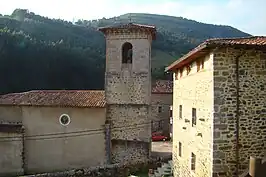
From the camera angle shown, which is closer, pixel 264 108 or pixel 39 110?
pixel 264 108

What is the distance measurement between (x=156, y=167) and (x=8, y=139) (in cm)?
1064

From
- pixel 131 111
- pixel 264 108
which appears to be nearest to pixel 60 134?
pixel 131 111

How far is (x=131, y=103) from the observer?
89.6ft

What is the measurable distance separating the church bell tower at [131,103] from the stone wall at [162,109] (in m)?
17.0

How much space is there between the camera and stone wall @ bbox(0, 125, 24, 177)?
2627 centimetres

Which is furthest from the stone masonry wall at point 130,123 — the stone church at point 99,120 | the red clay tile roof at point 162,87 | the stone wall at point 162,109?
the red clay tile roof at point 162,87

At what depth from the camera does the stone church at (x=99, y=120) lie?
1054 inches

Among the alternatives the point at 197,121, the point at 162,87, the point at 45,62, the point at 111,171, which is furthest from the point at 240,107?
the point at 45,62

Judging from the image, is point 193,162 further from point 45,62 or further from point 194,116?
point 45,62

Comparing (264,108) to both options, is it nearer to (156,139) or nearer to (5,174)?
(5,174)

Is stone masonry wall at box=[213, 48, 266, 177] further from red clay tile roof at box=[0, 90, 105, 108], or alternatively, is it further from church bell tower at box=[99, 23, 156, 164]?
red clay tile roof at box=[0, 90, 105, 108]

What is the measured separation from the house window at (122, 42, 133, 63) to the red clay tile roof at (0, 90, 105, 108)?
3.12 meters

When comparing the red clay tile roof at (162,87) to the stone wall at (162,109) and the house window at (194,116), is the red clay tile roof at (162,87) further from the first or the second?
the house window at (194,116)

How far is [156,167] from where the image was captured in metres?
27.3
